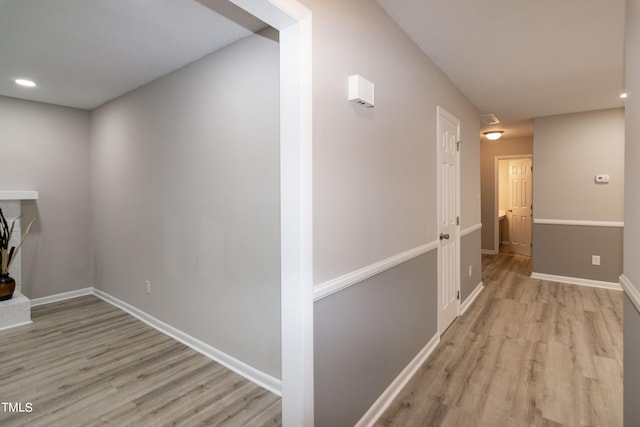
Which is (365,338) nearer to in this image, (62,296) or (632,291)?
(632,291)

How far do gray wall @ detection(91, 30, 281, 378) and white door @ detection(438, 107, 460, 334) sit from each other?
1.67 meters

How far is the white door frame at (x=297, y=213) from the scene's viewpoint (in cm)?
141

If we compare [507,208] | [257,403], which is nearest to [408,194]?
[257,403]

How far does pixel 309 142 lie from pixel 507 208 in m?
7.87

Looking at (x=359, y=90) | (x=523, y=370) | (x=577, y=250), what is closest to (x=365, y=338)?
(x=359, y=90)

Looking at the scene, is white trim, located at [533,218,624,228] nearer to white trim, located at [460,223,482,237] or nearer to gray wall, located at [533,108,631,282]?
gray wall, located at [533,108,631,282]

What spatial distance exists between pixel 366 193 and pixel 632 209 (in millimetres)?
1180

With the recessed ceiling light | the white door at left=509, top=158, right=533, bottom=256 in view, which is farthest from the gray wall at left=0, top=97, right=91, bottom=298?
the white door at left=509, top=158, right=533, bottom=256

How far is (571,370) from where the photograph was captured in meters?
2.50

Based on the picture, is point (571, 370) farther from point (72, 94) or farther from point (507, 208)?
point (507, 208)

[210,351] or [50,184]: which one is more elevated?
[50,184]

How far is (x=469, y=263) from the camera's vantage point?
4.07m

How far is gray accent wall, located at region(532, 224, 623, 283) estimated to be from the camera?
4.53 m

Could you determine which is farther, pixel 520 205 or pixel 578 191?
pixel 520 205
